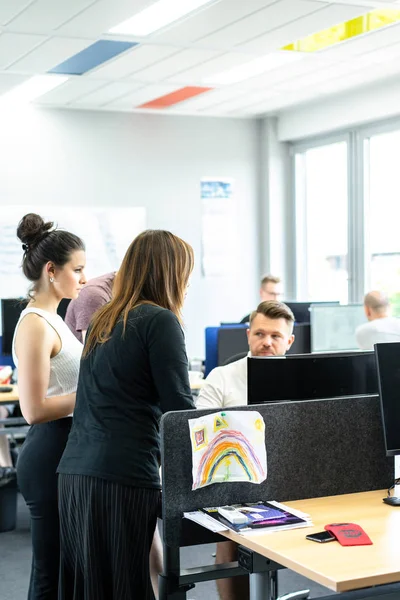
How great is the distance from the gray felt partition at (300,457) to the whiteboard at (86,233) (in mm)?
4802

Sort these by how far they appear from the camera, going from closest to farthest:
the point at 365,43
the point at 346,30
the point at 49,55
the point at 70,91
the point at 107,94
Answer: the point at 346,30 → the point at 365,43 → the point at 49,55 → the point at 70,91 → the point at 107,94

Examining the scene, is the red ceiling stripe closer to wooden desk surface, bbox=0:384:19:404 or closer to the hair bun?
wooden desk surface, bbox=0:384:19:404

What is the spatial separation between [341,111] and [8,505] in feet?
13.3

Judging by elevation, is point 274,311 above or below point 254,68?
below

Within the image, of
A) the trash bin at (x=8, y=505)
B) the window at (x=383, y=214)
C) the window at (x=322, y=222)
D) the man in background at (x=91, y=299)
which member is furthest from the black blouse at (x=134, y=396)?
the window at (x=322, y=222)

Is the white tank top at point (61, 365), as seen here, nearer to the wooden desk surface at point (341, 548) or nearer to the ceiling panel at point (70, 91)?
the wooden desk surface at point (341, 548)

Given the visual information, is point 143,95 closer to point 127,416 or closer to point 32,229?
point 32,229

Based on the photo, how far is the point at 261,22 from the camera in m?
4.84

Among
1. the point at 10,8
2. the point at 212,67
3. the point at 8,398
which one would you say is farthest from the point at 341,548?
the point at 212,67

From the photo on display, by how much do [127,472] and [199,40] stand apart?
3.59 m

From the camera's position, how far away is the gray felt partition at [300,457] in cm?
219

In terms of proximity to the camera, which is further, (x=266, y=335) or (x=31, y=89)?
(x=31, y=89)

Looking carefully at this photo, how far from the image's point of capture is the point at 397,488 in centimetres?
253

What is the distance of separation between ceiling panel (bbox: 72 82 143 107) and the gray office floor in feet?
10.5
